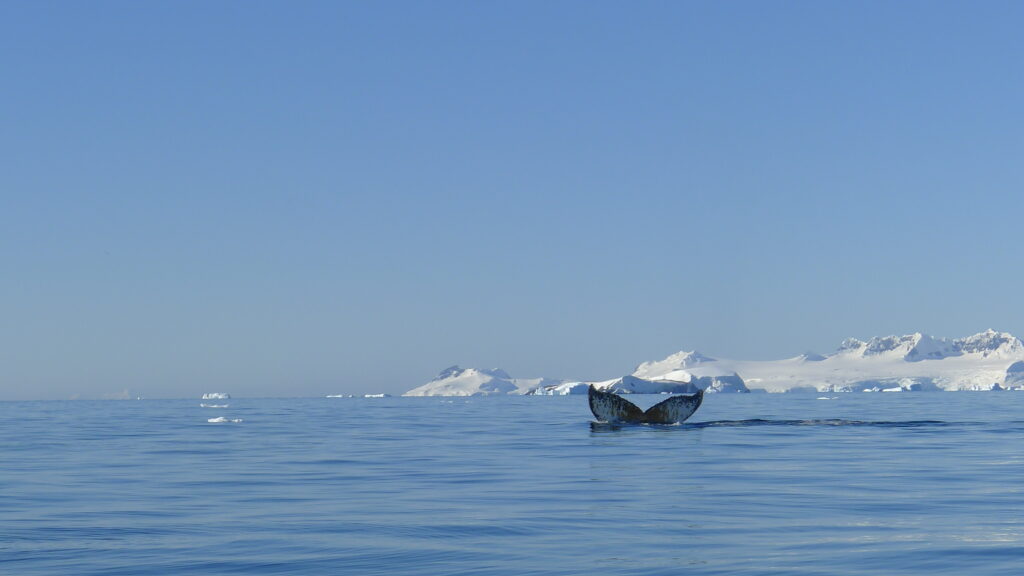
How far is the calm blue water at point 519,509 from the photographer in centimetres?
1248

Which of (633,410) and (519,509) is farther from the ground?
(633,410)

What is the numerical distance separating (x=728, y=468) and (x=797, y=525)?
991 cm

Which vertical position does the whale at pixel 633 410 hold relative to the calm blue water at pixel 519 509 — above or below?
A: above

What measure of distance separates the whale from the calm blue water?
14327 millimetres

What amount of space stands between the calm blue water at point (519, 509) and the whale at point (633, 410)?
14327mm

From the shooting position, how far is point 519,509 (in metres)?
17.2

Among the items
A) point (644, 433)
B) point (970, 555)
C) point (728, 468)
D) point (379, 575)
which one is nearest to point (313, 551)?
point (379, 575)

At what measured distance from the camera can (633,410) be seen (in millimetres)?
48906

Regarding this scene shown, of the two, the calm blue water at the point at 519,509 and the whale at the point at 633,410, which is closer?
the calm blue water at the point at 519,509

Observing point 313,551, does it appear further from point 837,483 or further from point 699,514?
point 837,483

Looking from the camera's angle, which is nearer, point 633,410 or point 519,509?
point 519,509

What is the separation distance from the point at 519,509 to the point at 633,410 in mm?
32170

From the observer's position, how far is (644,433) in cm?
4125

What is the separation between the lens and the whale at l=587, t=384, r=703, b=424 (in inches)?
1895
